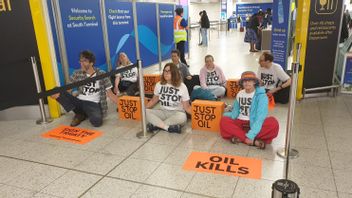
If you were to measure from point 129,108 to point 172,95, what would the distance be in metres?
0.82

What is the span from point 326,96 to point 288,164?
9.12ft

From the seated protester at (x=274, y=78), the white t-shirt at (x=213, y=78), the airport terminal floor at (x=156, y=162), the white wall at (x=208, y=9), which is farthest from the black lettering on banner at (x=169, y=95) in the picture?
the white wall at (x=208, y=9)

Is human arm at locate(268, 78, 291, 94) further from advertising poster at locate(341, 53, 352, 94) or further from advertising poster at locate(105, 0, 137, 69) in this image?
advertising poster at locate(105, 0, 137, 69)

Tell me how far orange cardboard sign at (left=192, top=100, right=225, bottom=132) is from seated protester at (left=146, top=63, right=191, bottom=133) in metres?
0.12

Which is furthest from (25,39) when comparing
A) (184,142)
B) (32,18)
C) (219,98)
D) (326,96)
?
(326,96)

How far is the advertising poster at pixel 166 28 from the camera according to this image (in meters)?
8.34

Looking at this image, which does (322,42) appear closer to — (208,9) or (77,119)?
(77,119)

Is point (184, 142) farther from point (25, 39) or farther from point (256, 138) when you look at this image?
point (25, 39)

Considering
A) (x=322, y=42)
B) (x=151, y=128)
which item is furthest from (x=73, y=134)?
(x=322, y=42)

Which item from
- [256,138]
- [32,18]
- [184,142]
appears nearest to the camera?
[256,138]

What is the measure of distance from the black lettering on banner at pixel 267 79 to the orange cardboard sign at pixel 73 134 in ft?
9.13

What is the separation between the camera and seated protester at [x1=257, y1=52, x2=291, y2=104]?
471 centimetres

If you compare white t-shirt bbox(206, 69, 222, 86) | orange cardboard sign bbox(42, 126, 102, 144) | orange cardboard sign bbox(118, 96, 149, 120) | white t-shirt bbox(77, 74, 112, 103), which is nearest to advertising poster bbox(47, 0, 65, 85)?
white t-shirt bbox(77, 74, 112, 103)

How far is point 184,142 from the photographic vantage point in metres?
3.50
